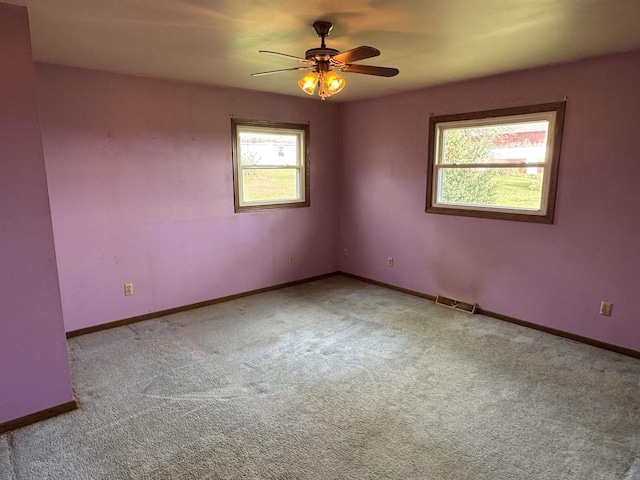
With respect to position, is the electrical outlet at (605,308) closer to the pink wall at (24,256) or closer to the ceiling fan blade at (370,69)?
the ceiling fan blade at (370,69)

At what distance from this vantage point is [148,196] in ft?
12.6

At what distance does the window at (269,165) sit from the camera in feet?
14.7

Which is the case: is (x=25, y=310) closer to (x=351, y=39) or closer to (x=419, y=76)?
(x=351, y=39)

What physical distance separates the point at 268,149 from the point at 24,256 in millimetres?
2985

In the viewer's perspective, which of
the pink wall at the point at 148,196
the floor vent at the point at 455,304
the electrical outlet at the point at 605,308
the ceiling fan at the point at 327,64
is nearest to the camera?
the ceiling fan at the point at 327,64

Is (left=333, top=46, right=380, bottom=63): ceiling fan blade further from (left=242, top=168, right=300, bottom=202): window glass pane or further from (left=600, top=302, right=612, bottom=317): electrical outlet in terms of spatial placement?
(left=600, top=302, right=612, bottom=317): electrical outlet

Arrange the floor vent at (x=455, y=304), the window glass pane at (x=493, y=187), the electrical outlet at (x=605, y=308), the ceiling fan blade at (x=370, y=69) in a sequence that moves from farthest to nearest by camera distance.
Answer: the floor vent at (x=455, y=304) → the window glass pane at (x=493, y=187) → the electrical outlet at (x=605, y=308) → the ceiling fan blade at (x=370, y=69)

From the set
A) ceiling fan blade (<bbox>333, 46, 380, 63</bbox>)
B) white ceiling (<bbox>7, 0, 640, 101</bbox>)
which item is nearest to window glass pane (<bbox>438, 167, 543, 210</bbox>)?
white ceiling (<bbox>7, 0, 640, 101</bbox>)

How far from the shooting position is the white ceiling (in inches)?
81.9

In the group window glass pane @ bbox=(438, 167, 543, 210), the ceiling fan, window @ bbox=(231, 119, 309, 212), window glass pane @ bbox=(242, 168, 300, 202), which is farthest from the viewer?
window glass pane @ bbox=(242, 168, 300, 202)

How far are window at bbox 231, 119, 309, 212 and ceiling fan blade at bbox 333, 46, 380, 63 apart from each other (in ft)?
7.76

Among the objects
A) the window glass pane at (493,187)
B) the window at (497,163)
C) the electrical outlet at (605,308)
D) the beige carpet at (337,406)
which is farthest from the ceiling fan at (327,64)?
the electrical outlet at (605,308)

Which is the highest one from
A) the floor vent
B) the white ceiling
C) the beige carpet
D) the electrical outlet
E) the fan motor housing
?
the white ceiling

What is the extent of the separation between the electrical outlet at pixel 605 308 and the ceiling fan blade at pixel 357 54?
2.90 metres
